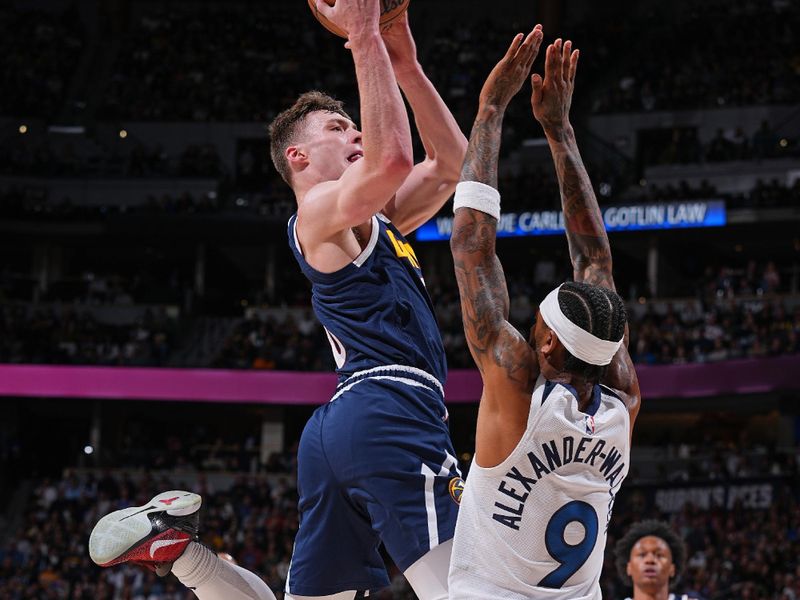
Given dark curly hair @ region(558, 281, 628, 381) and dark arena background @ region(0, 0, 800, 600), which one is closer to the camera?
dark curly hair @ region(558, 281, 628, 381)

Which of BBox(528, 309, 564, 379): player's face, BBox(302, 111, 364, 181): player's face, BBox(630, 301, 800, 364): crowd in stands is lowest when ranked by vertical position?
BBox(528, 309, 564, 379): player's face

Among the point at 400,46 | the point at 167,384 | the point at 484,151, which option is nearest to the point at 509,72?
the point at 484,151

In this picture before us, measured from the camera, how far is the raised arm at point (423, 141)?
4914 millimetres

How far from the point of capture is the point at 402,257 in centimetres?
460

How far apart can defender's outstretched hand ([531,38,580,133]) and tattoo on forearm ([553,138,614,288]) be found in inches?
5.8

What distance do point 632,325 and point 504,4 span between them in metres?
13.6

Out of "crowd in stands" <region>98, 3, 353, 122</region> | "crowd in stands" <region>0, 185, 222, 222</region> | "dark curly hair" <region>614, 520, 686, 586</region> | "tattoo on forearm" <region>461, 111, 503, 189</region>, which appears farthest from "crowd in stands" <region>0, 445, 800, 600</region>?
"tattoo on forearm" <region>461, 111, 503, 189</region>

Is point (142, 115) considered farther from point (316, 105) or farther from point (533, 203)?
point (316, 105)

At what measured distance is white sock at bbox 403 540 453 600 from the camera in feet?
13.6

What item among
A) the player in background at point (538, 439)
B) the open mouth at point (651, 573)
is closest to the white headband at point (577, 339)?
the player in background at point (538, 439)

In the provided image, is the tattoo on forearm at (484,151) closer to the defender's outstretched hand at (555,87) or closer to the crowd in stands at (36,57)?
the defender's outstretched hand at (555,87)

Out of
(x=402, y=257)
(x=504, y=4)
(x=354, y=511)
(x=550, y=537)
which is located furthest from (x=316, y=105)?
(x=504, y=4)

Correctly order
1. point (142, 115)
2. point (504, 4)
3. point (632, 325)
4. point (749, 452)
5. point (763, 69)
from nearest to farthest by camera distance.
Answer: point (749, 452) → point (632, 325) → point (763, 69) → point (142, 115) → point (504, 4)

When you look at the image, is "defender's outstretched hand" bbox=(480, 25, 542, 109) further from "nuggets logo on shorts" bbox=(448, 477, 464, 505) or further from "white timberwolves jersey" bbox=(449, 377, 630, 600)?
"nuggets logo on shorts" bbox=(448, 477, 464, 505)
